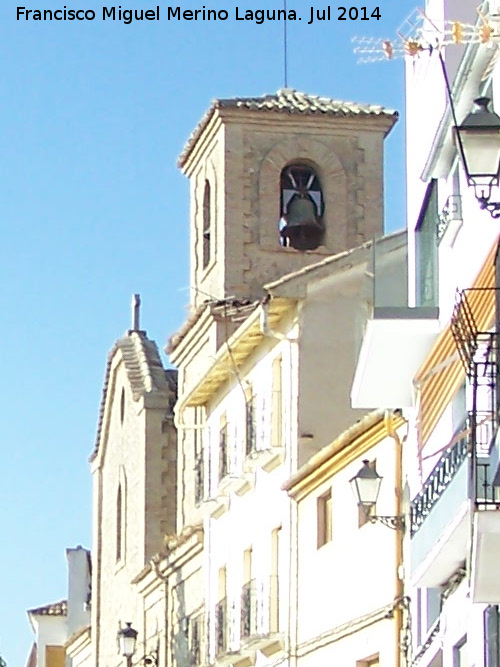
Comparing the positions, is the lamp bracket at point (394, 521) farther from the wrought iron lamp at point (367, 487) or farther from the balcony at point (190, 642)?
the balcony at point (190, 642)

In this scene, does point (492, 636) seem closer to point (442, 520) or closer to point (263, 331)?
point (442, 520)

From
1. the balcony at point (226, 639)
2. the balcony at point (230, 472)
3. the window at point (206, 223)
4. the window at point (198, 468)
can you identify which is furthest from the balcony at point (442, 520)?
the window at point (206, 223)

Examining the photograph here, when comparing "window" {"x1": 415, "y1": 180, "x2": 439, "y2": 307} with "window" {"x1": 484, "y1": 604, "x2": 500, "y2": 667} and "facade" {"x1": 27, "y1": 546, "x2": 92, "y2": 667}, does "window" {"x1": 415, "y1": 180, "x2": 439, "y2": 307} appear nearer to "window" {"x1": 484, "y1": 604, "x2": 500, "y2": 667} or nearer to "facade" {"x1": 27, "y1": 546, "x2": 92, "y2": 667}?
"window" {"x1": 484, "y1": 604, "x2": 500, "y2": 667}

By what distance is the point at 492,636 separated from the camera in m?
18.5

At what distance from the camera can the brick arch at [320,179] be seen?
40375 millimetres

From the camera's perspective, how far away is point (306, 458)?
106ft

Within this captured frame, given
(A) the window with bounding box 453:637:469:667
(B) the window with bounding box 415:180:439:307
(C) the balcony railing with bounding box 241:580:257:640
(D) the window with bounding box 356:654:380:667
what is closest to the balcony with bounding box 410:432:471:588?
(A) the window with bounding box 453:637:469:667

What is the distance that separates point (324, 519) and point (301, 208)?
11.1 meters

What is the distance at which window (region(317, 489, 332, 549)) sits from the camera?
30.5 meters

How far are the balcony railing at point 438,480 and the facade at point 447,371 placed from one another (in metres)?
0.02

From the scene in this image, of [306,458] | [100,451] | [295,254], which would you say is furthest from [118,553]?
[306,458]

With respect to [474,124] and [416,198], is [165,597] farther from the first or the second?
[474,124]

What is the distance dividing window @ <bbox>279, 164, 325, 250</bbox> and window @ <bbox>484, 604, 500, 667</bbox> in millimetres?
22006

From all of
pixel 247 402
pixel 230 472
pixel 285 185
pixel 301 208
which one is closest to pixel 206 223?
pixel 285 185
